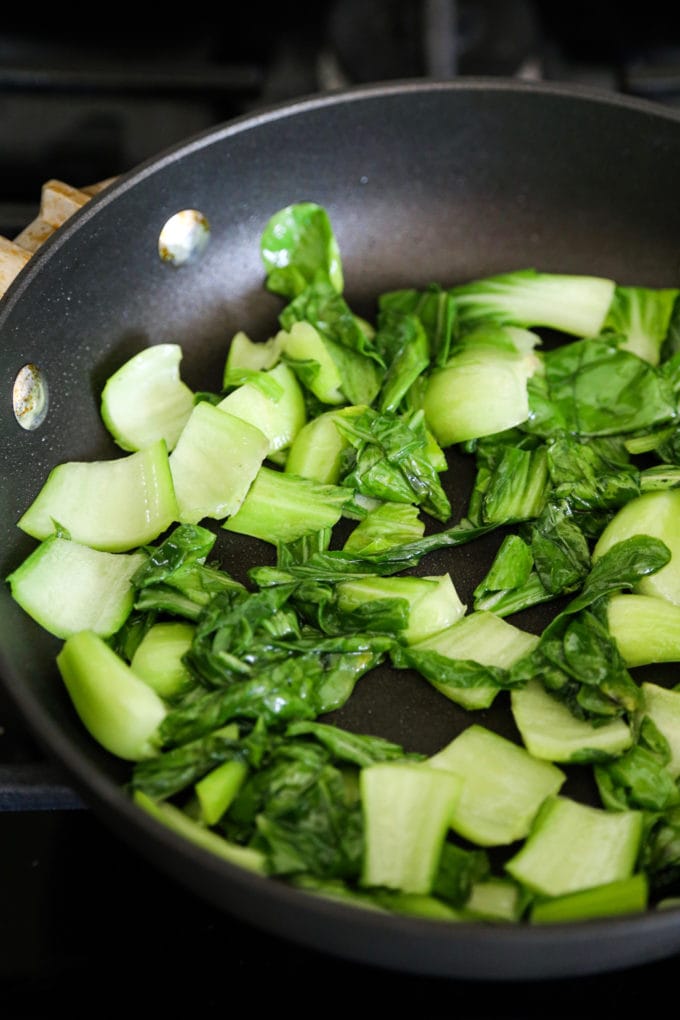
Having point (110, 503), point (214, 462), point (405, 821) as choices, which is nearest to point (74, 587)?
point (110, 503)

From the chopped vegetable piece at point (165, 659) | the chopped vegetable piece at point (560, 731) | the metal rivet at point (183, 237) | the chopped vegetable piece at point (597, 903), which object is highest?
the metal rivet at point (183, 237)

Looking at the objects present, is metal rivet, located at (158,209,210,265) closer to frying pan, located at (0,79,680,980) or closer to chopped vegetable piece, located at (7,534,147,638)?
frying pan, located at (0,79,680,980)

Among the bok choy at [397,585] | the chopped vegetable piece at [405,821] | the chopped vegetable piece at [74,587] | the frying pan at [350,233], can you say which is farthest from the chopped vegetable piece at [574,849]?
the chopped vegetable piece at [74,587]

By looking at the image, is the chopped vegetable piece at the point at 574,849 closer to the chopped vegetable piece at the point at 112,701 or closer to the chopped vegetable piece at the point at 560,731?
the chopped vegetable piece at the point at 560,731

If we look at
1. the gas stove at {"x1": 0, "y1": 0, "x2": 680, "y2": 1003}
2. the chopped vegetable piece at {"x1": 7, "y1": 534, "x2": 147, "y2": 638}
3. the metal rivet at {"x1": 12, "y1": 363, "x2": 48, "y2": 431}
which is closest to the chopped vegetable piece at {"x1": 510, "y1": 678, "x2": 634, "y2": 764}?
the gas stove at {"x1": 0, "y1": 0, "x2": 680, "y2": 1003}

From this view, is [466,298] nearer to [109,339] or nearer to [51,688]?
[109,339]
